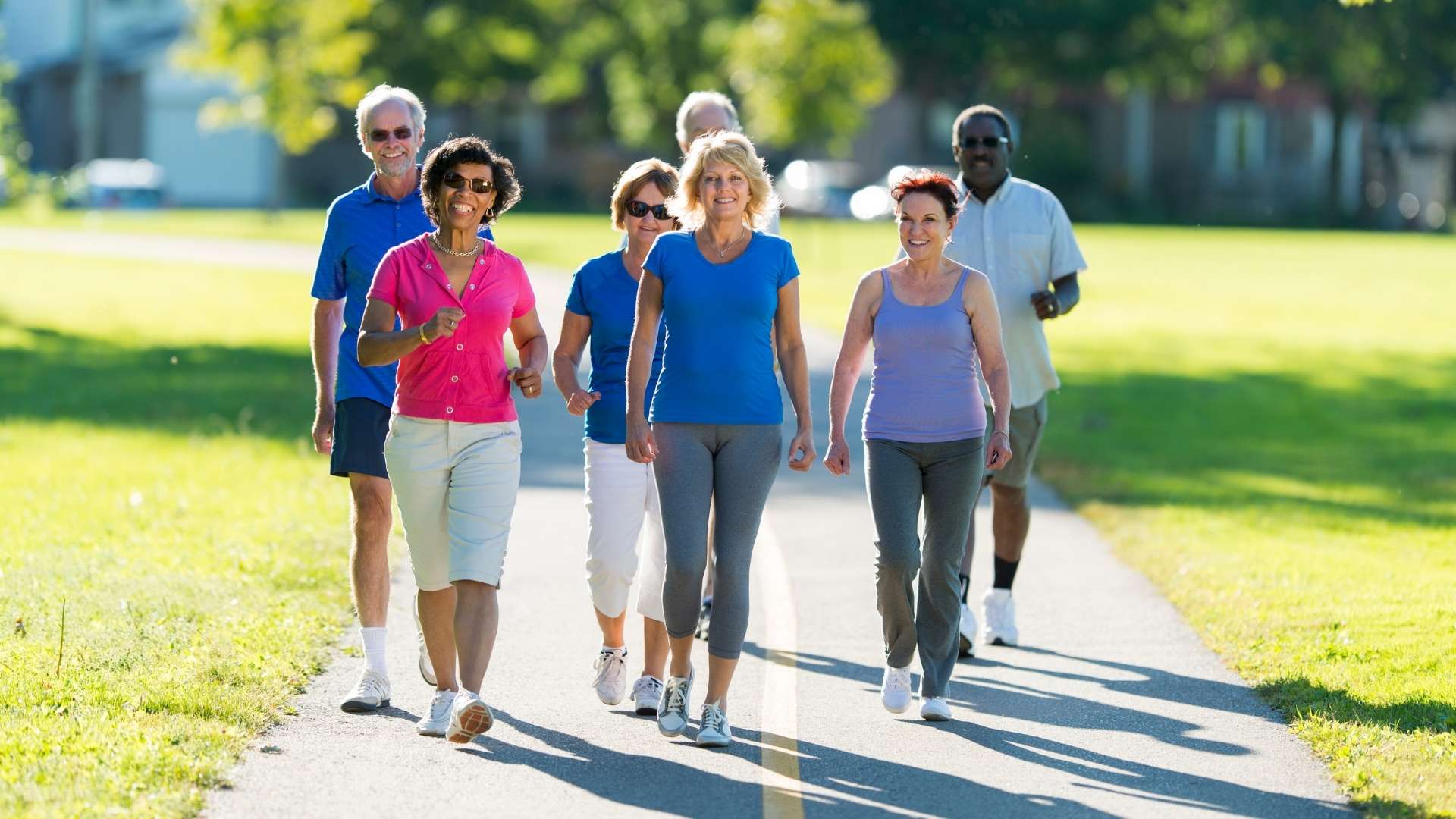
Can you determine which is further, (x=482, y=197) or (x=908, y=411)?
(x=908, y=411)

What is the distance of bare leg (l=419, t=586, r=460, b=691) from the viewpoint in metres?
6.70

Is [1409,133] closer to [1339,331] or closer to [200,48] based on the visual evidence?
[200,48]

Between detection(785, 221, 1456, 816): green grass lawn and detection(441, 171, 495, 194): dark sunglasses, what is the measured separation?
10.7 ft

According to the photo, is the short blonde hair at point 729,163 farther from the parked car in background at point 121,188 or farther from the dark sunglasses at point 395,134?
the parked car in background at point 121,188

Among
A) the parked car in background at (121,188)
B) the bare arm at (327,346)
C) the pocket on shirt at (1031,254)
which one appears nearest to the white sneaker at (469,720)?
the bare arm at (327,346)

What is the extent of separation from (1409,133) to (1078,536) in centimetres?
6782

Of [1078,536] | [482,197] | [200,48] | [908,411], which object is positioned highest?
[200,48]

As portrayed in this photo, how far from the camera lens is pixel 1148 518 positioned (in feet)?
39.4

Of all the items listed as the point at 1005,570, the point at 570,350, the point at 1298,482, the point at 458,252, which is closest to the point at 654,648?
the point at 570,350

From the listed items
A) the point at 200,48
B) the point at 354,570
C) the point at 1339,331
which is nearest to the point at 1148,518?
the point at 354,570

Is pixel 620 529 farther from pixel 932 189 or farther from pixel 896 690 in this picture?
pixel 932 189

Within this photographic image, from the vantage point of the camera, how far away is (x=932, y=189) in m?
7.07

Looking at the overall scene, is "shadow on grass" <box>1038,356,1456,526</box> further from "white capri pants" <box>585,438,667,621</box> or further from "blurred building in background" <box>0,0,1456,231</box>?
"blurred building in background" <box>0,0,1456,231</box>

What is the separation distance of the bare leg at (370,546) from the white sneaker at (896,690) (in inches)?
69.7
